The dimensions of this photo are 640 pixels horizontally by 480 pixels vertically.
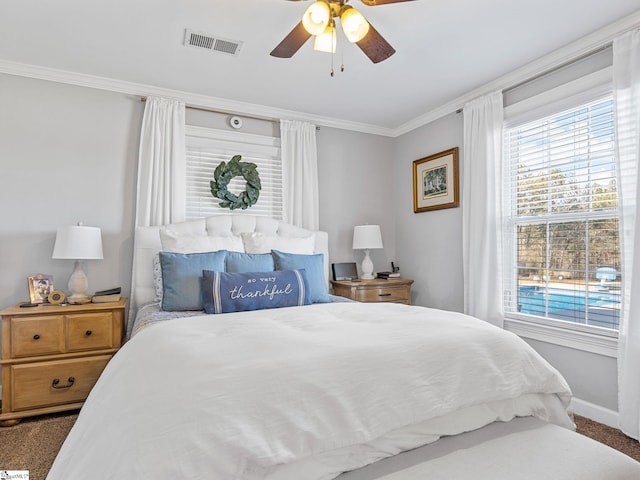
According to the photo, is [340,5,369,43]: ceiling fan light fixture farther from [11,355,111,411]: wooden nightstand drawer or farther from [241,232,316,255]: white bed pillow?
[11,355,111,411]: wooden nightstand drawer

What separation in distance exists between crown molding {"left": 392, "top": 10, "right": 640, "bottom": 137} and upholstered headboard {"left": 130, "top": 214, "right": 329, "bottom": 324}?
1.78 metres

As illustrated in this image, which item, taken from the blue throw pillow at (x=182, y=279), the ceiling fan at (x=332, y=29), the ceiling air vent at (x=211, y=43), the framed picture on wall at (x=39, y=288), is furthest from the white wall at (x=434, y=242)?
the framed picture on wall at (x=39, y=288)

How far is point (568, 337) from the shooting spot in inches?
108

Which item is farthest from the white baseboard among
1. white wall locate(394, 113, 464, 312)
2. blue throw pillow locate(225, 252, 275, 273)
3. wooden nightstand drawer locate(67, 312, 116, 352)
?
wooden nightstand drawer locate(67, 312, 116, 352)

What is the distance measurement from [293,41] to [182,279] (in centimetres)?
164

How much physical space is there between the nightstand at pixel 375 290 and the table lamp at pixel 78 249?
84.1 inches

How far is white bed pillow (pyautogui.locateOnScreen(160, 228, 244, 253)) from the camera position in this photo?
9.46ft

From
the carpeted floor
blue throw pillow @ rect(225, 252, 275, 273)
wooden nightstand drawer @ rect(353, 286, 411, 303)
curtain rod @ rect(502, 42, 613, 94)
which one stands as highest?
curtain rod @ rect(502, 42, 613, 94)

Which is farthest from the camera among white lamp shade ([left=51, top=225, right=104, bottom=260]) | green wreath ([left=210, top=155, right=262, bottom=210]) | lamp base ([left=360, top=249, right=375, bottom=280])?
lamp base ([left=360, top=249, right=375, bottom=280])

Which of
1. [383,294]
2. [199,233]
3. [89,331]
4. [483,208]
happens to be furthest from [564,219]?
[89,331]

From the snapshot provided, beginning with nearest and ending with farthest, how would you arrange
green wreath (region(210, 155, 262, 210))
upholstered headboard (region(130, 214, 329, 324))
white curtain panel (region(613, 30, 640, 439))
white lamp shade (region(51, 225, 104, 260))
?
white curtain panel (region(613, 30, 640, 439))
white lamp shade (region(51, 225, 104, 260))
upholstered headboard (region(130, 214, 329, 324))
green wreath (region(210, 155, 262, 210))

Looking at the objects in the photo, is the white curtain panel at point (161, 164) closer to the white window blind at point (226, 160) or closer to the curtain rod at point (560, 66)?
the white window blind at point (226, 160)

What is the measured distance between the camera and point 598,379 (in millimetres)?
2576

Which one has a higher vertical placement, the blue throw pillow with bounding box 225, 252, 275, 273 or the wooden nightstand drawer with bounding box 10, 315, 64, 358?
the blue throw pillow with bounding box 225, 252, 275, 273
